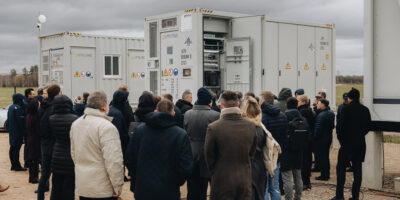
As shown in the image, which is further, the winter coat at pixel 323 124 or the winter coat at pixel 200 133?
the winter coat at pixel 323 124

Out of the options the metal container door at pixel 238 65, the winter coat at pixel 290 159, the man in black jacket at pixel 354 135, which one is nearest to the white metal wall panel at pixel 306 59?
the metal container door at pixel 238 65

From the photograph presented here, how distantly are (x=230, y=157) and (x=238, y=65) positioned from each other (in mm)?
7118

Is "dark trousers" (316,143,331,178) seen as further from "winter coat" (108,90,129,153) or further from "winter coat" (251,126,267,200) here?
"winter coat" (251,126,267,200)

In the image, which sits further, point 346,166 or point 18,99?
point 18,99

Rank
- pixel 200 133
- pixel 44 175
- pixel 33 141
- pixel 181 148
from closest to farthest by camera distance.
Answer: pixel 181 148, pixel 200 133, pixel 44 175, pixel 33 141

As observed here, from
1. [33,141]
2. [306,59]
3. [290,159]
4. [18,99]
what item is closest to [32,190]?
[33,141]

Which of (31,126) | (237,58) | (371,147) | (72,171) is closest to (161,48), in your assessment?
(237,58)

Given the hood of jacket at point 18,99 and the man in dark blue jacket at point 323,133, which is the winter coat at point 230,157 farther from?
the hood of jacket at point 18,99

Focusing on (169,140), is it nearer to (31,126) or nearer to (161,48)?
(31,126)

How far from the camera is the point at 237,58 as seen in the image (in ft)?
38.4

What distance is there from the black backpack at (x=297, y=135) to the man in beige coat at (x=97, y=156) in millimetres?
3257

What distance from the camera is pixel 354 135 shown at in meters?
7.37

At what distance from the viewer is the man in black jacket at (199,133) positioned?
605 cm

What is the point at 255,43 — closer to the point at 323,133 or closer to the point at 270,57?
the point at 270,57
